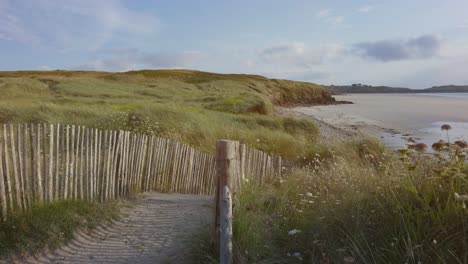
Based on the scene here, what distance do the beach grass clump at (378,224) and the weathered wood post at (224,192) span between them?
0.56 feet

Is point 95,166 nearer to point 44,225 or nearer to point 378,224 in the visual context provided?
point 44,225

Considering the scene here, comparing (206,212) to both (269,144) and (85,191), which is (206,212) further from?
(269,144)

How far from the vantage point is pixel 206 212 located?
19.1ft

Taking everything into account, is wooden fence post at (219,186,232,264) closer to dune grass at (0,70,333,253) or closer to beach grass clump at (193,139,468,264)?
beach grass clump at (193,139,468,264)

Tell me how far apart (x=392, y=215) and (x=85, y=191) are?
4099 millimetres

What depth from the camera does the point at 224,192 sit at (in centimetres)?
393

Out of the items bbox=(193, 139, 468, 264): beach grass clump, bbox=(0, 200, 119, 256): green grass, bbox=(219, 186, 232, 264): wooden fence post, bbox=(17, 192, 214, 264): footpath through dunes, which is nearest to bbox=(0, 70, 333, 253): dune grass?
bbox=(0, 200, 119, 256): green grass

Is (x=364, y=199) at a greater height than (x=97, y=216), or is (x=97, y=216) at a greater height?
(x=364, y=199)

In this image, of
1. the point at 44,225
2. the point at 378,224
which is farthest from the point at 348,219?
the point at 44,225

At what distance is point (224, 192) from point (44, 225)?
233 centimetres

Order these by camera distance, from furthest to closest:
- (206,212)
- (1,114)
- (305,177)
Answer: (1,114)
(305,177)
(206,212)

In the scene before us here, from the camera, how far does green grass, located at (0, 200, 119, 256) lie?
458cm

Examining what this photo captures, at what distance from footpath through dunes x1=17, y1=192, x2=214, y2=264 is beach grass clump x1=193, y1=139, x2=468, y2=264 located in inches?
28.0

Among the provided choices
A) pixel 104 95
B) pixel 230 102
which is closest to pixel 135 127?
pixel 230 102
